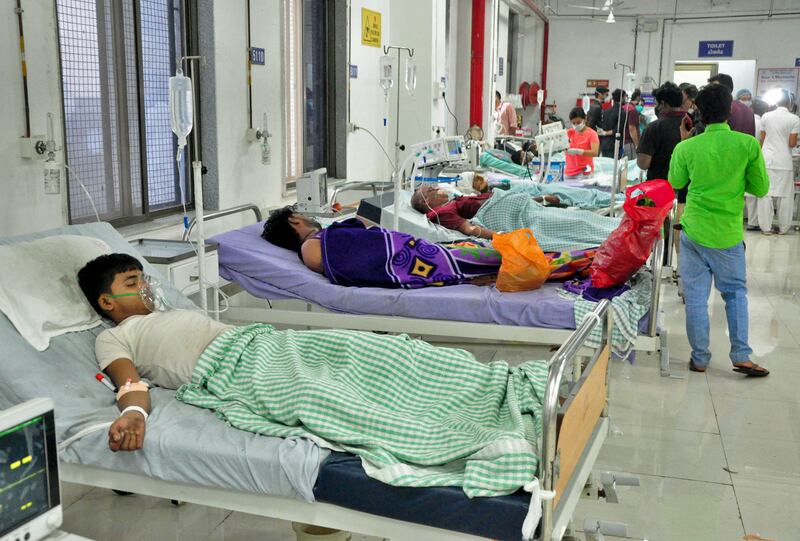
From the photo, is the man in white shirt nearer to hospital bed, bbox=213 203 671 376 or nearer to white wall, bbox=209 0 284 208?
hospital bed, bbox=213 203 671 376

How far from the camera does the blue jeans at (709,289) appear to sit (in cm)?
421

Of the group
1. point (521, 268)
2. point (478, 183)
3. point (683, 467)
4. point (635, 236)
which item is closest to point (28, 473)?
point (683, 467)

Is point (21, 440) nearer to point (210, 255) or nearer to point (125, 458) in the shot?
point (125, 458)

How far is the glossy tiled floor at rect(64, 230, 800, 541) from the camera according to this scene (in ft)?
9.16

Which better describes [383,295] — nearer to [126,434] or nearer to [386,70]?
[126,434]

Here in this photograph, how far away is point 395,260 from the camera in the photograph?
4016 mm

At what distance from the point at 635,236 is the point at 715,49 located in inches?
579

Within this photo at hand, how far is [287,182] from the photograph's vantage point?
6.09 metres

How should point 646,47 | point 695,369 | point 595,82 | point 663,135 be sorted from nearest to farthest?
1. point 695,369
2. point 663,135
3. point 646,47
4. point 595,82

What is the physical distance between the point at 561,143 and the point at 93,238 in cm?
468

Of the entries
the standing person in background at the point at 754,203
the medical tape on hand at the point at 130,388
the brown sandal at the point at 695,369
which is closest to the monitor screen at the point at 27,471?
the medical tape on hand at the point at 130,388


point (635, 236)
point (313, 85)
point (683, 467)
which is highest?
point (313, 85)

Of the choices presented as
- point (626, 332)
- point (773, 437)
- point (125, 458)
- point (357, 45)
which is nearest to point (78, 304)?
point (125, 458)

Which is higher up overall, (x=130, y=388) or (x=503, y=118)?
(x=503, y=118)
